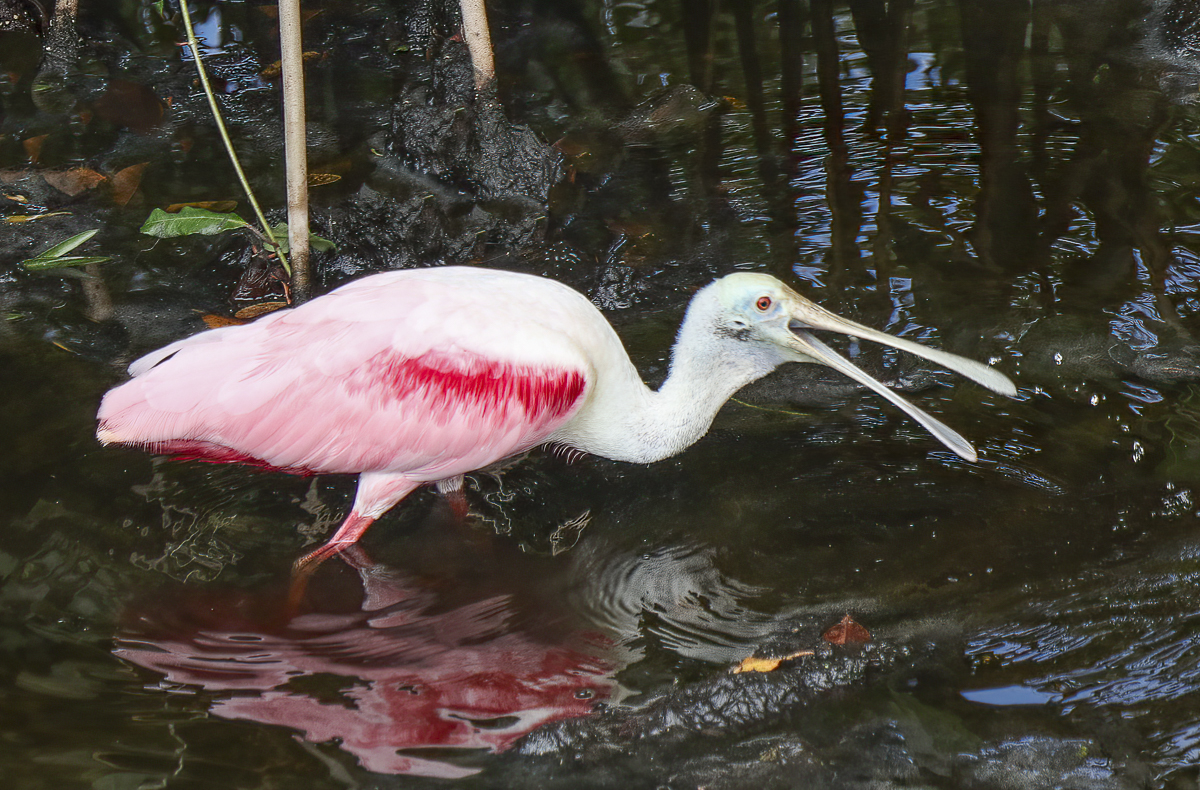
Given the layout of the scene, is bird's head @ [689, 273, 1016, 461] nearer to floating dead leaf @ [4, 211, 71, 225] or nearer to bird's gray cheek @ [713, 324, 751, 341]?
bird's gray cheek @ [713, 324, 751, 341]

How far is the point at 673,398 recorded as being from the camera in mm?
3520

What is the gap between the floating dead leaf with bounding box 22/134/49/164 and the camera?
591 cm

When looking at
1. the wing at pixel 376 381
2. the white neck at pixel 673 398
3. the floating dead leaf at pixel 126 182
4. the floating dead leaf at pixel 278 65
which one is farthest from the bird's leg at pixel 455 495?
the floating dead leaf at pixel 278 65

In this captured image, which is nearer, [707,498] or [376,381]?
[376,381]

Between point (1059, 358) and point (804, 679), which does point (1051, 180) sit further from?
point (804, 679)

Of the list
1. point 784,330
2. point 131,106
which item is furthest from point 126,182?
point 784,330

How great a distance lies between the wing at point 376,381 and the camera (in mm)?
3340

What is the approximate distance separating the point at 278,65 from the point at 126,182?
1624mm

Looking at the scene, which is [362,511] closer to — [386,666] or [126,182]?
[386,666]

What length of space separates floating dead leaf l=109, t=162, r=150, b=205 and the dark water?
0.54 feet

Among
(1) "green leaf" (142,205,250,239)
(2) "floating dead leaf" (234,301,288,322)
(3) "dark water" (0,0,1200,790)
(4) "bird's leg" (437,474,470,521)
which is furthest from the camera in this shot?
(2) "floating dead leaf" (234,301,288,322)

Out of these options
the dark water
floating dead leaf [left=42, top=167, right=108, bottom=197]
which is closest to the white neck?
the dark water

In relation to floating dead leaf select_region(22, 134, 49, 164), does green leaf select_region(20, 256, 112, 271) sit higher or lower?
lower

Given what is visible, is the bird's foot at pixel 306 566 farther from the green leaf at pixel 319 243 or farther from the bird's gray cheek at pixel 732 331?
the green leaf at pixel 319 243
